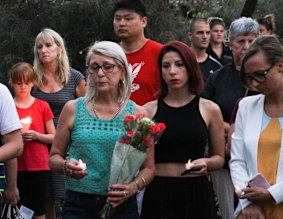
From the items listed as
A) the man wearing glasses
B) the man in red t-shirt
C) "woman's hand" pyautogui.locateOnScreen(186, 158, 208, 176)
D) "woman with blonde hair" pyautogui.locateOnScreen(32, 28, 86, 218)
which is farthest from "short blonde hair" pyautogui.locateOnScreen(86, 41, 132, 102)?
"woman with blonde hair" pyautogui.locateOnScreen(32, 28, 86, 218)

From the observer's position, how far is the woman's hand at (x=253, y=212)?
4.80m

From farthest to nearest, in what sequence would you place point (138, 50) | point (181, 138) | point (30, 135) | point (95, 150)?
point (30, 135) < point (138, 50) < point (181, 138) < point (95, 150)

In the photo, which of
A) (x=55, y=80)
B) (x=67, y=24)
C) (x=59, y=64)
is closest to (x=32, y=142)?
(x=55, y=80)

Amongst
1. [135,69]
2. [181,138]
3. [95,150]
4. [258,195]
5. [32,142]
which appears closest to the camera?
[258,195]

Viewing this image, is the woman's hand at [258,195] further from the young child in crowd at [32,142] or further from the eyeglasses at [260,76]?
the young child in crowd at [32,142]

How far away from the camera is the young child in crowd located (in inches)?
296

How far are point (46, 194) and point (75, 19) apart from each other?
149 inches

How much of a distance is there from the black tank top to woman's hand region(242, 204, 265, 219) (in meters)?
0.72

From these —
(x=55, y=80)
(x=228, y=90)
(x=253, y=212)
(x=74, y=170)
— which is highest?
(x=228, y=90)

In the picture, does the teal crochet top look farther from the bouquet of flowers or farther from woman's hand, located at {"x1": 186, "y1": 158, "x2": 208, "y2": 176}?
woman's hand, located at {"x1": 186, "y1": 158, "x2": 208, "y2": 176}

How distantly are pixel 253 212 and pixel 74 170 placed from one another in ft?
4.14

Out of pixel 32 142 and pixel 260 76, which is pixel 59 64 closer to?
pixel 32 142

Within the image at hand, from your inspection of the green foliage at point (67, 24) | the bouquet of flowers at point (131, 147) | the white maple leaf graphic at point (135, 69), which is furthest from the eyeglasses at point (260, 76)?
the green foliage at point (67, 24)

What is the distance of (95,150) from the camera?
4.95 m
